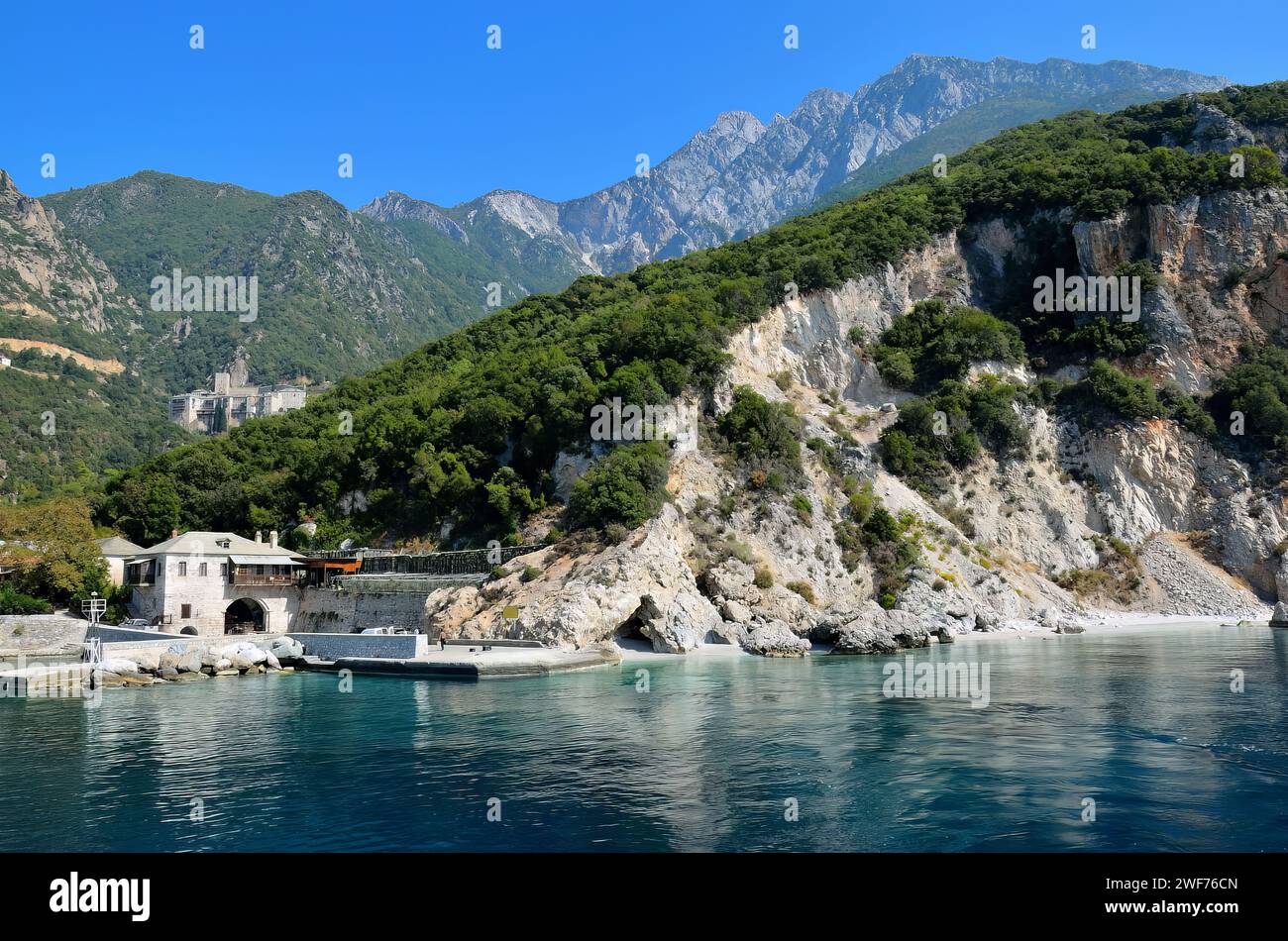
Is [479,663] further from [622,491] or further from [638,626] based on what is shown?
[622,491]

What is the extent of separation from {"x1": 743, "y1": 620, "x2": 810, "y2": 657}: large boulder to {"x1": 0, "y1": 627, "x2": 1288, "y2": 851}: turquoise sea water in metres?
9.10

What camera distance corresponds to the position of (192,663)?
4009cm

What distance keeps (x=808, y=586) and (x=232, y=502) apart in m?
41.2

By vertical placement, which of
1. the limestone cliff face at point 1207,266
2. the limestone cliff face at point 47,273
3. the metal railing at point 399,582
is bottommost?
the metal railing at point 399,582

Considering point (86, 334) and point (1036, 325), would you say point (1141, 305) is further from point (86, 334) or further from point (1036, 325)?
point (86, 334)

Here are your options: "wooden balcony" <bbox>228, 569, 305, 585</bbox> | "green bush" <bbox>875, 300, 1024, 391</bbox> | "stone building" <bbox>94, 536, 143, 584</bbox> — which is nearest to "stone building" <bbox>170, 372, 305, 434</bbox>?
"stone building" <bbox>94, 536, 143, 584</bbox>

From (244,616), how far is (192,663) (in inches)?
584

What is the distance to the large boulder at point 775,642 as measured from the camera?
42.8m

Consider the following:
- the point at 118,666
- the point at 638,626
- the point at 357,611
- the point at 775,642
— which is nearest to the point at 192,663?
the point at 118,666

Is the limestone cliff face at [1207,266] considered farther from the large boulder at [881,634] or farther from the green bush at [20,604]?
the green bush at [20,604]

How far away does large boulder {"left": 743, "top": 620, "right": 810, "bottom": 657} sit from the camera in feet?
140

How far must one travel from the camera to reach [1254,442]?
6275 cm

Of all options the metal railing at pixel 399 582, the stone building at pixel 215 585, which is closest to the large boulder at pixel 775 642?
the metal railing at pixel 399 582
